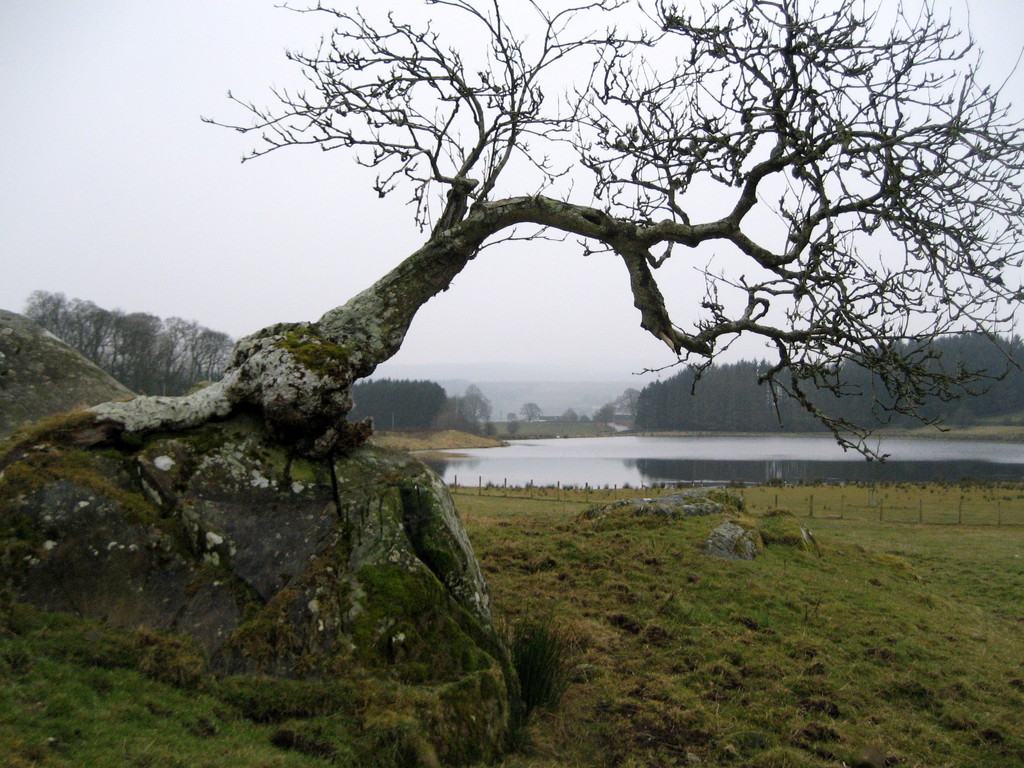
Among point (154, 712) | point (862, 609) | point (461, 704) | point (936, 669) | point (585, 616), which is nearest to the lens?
point (154, 712)

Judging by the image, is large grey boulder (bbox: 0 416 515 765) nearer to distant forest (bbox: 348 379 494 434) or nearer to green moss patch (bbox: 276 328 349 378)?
green moss patch (bbox: 276 328 349 378)

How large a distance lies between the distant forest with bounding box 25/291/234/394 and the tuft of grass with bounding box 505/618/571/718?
43.8 feet

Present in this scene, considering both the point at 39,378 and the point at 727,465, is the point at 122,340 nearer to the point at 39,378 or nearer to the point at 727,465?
the point at 39,378

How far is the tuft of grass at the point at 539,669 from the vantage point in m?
5.58

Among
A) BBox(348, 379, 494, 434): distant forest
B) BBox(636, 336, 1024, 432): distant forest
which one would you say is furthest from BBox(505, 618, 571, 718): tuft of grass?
BBox(636, 336, 1024, 432): distant forest

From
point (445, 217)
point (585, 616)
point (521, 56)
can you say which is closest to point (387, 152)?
point (445, 217)

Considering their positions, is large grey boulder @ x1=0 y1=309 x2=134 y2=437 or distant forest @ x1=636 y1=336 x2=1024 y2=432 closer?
large grey boulder @ x1=0 y1=309 x2=134 y2=437

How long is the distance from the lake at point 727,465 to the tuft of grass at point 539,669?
98.9ft

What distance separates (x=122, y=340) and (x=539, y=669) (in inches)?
815

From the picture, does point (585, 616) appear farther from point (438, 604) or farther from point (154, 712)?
point (154, 712)

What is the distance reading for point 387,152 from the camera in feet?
28.0

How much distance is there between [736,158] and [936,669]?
235 inches

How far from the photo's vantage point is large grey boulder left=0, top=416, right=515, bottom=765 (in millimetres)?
4398

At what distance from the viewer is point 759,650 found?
7379 millimetres
